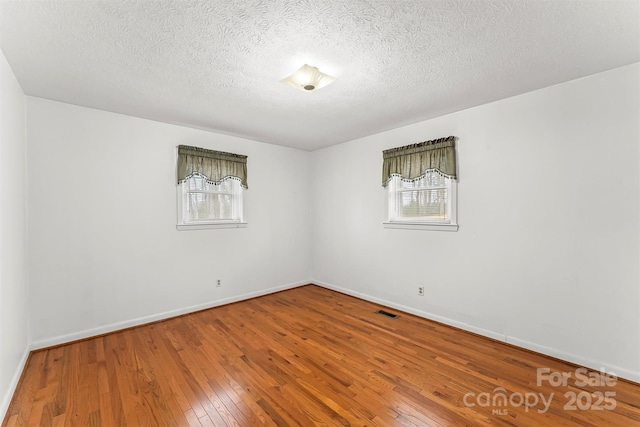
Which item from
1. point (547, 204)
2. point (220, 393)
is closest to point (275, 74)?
point (220, 393)

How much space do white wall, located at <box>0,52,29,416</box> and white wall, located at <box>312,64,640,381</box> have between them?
3.75 m

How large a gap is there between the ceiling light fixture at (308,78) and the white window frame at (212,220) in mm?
2140

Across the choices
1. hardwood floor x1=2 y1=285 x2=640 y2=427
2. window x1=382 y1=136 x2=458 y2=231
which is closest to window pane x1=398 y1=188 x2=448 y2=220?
window x1=382 y1=136 x2=458 y2=231

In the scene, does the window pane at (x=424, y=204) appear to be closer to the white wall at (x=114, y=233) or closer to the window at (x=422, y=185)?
the window at (x=422, y=185)

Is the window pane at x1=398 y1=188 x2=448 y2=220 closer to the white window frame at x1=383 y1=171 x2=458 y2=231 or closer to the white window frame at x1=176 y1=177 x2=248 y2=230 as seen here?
the white window frame at x1=383 y1=171 x2=458 y2=231

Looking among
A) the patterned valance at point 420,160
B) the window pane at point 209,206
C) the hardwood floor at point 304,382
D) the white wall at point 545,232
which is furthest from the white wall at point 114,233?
the white wall at point 545,232

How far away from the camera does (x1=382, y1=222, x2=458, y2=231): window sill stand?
330cm

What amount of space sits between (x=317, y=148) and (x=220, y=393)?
3.92 meters

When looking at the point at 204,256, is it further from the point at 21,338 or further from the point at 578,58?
the point at 578,58

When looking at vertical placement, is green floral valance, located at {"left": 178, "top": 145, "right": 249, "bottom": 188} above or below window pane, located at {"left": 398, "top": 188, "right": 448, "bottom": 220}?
above

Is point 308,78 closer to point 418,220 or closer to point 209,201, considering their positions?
point 418,220

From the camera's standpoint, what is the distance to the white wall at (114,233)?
2.81 meters

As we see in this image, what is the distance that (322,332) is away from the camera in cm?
316

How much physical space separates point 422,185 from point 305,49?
90.2 inches
